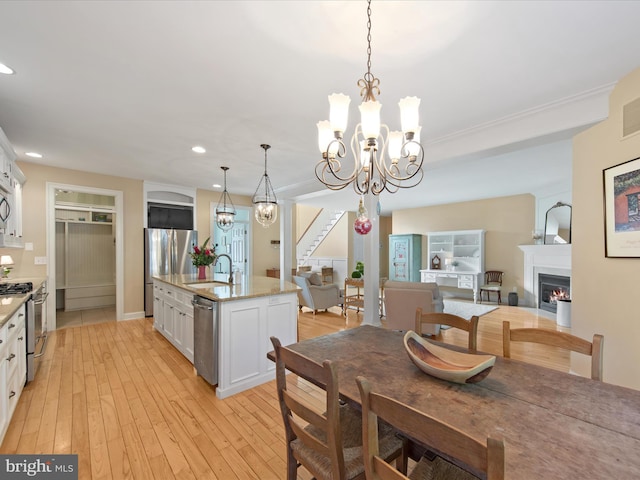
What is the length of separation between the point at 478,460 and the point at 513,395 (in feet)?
2.28

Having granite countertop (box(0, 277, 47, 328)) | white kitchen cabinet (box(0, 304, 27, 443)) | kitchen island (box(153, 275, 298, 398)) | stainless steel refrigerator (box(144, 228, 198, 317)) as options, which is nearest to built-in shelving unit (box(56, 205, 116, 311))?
stainless steel refrigerator (box(144, 228, 198, 317))

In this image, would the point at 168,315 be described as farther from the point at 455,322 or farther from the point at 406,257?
the point at 406,257

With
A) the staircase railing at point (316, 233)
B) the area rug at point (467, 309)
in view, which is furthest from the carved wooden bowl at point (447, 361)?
the staircase railing at point (316, 233)

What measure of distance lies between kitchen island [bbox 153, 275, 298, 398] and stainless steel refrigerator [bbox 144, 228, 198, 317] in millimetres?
2370

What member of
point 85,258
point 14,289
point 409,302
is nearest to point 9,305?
point 14,289

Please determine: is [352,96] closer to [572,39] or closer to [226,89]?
[226,89]

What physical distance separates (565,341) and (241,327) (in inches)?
95.0

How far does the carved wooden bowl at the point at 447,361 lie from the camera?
4.00 feet

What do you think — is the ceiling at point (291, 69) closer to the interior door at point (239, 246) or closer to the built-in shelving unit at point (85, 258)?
the built-in shelving unit at point (85, 258)

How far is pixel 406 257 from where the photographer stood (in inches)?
338

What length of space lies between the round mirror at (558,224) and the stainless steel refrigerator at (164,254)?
757 centimetres

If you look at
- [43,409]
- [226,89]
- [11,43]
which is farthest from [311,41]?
[43,409]

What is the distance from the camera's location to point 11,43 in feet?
→ 5.93

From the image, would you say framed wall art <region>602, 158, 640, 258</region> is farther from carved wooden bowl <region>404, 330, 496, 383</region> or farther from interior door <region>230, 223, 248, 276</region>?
interior door <region>230, 223, 248, 276</region>
